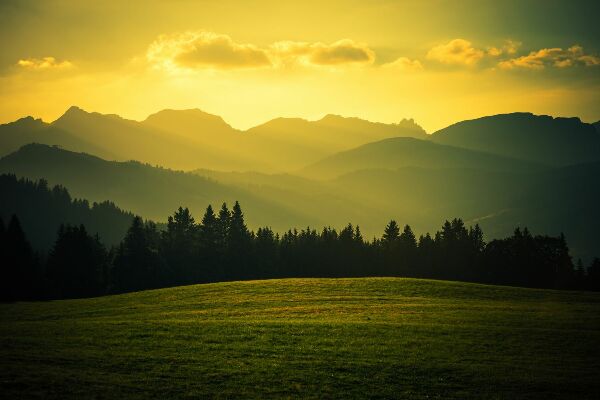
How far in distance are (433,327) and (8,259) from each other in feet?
236

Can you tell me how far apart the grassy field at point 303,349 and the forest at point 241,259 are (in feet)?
114

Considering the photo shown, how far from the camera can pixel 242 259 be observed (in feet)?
392

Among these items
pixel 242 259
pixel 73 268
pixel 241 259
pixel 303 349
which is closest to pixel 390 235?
pixel 242 259

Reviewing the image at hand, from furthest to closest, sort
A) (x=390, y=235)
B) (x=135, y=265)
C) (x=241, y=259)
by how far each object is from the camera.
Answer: (x=390, y=235)
(x=241, y=259)
(x=135, y=265)

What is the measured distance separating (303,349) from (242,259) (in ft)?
271

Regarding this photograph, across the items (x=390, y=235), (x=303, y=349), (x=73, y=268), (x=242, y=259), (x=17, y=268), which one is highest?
(x=390, y=235)

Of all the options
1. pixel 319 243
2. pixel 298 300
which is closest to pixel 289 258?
pixel 319 243

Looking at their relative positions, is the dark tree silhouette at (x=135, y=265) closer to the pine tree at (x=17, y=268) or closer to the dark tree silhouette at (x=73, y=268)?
the dark tree silhouette at (x=73, y=268)

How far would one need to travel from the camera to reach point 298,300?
2450 inches

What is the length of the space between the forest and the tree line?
20 centimetres

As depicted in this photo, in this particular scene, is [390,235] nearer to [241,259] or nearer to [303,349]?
[241,259]

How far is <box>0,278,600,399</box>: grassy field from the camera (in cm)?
3019

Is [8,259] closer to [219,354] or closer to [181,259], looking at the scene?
[181,259]

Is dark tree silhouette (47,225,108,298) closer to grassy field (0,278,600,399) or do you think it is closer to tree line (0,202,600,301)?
tree line (0,202,600,301)
